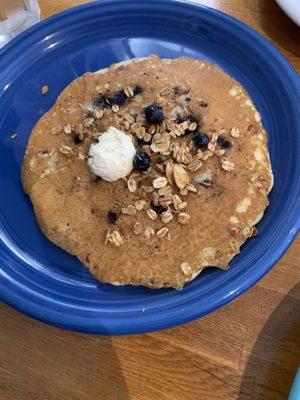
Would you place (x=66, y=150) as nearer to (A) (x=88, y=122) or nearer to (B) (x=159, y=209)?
(A) (x=88, y=122)

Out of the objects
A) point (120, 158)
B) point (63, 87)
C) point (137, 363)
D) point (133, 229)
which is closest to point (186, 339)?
point (137, 363)

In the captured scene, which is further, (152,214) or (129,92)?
(129,92)

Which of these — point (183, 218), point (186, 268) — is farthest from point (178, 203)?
point (186, 268)

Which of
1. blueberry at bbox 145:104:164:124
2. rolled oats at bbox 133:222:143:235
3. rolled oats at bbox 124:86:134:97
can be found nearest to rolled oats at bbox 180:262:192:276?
rolled oats at bbox 133:222:143:235

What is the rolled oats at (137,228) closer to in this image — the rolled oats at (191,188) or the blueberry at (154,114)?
the rolled oats at (191,188)

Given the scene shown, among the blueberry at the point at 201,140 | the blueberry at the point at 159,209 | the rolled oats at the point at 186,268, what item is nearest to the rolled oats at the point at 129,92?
the blueberry at the point at 201,140

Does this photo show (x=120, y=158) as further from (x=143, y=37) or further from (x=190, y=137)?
(x=143, y=37)

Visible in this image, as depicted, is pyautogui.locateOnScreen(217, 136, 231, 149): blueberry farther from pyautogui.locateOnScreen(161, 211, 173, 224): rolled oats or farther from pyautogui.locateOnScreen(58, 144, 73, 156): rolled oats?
pyautogui.locateOnScreen(58, 144, 73, 156): rolled oats
